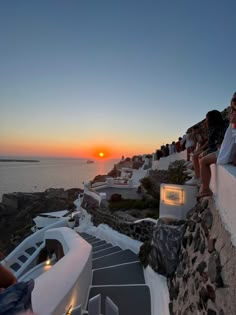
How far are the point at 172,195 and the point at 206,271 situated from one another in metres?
3.36

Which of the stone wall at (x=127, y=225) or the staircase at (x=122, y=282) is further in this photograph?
the stone wall at (x=127, y=225)

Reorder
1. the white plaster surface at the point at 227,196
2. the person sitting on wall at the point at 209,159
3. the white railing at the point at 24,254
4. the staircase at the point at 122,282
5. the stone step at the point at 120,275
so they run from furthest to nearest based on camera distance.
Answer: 1. the white railing at the point at 24,254
2. the stone step at the point at 120,275
3. the staircase at the point at 122,282
4. the person sitting on wall at the point at 209,159
5. the white plaster surface at the point at 227,196

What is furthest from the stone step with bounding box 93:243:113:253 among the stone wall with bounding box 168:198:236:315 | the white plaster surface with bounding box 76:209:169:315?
the stone wall with bounding box 168:198:236:315

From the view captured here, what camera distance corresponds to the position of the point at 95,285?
506cm

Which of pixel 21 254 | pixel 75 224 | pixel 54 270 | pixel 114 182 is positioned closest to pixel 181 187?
pixel 54 270

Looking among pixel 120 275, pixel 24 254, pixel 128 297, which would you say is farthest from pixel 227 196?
pixel 24 254

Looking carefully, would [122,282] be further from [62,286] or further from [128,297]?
[62,286]

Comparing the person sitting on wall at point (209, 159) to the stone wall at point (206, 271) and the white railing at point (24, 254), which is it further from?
the white railing at point (24, 254)

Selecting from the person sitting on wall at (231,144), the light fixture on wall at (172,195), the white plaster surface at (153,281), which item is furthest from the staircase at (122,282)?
the person sitting on wall at (231,144)

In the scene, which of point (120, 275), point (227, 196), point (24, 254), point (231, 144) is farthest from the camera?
point (24, 254)

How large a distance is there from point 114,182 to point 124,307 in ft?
53.5

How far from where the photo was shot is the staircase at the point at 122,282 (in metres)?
4.39

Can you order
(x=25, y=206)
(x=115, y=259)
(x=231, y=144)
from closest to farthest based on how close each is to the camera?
1. (x=231, y=144)
2. (x=115, y=259)
3. (x=25, y=206)

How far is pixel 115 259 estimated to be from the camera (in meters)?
6.92
